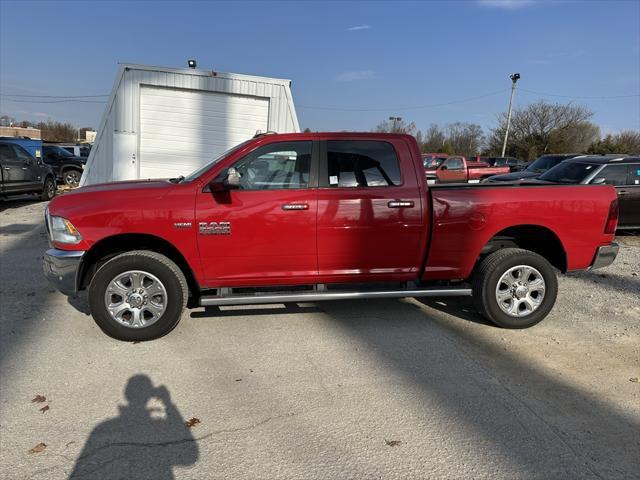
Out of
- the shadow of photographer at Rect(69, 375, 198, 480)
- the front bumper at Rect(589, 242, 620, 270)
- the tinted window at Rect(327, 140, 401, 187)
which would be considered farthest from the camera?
the front bumper at Rect(589, 242, 620, 270)

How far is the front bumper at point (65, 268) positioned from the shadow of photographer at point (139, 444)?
1405 mm

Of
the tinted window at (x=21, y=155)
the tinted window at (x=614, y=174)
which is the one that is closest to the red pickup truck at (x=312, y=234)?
the tinted window at (x=614, y=174)

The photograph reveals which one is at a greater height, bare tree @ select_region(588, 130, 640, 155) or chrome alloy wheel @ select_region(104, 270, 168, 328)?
bare tree @ select_region(588, 130, 640, 155)

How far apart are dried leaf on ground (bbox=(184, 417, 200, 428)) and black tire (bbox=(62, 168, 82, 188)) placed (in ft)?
62.8

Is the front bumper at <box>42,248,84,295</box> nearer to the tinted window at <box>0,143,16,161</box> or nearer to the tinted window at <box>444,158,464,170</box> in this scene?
the tinted window at <box>0,143,16,161</box>

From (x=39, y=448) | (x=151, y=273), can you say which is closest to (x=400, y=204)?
(x=151, y=273)

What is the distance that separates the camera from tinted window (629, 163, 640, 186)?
32.2ft

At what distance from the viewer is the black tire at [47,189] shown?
1454 centimetres

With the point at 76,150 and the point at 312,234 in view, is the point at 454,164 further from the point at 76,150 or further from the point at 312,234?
the point at 312,234

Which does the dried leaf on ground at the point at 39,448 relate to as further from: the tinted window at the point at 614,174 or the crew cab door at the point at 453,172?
the crew cab door at the point at 453,172

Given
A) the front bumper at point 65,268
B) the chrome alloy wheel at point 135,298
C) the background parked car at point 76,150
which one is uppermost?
the background parked car at point 76,150

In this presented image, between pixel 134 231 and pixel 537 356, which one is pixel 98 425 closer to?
pixel 134 231

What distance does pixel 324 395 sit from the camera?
3.47m

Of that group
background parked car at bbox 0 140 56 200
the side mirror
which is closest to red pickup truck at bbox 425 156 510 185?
background parked car at bbox 0 140 56 200
